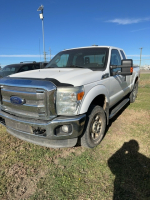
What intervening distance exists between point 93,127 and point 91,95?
26.8 inches

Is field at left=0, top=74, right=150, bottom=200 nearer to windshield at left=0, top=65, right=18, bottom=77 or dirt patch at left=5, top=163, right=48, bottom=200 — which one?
dirt patch at left=5, top=163, right=48, bottom=200

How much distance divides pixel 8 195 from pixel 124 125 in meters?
3.18

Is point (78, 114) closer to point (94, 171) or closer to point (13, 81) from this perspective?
point (94, 171)

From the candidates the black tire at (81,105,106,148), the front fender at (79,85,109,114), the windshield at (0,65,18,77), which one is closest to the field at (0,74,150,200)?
the black tire at (81,105,106,148)

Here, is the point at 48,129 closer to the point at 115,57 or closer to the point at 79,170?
the point at 79,170

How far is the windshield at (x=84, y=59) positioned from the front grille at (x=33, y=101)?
1.61 m

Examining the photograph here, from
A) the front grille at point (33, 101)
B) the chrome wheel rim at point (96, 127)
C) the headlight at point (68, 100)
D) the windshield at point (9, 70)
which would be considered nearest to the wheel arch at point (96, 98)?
the headlight at point (68, 100)

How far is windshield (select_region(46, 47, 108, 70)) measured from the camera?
3.68 m

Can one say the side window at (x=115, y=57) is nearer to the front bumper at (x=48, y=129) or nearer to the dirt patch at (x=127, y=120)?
the dirt patch at (x=127, y=120)

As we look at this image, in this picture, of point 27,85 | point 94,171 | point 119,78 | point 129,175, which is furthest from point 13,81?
point 119,78

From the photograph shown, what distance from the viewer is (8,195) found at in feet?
6.78

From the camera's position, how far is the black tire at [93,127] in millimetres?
2818

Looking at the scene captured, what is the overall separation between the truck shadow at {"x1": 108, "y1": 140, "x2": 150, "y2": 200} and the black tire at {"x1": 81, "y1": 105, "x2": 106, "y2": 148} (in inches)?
17.8

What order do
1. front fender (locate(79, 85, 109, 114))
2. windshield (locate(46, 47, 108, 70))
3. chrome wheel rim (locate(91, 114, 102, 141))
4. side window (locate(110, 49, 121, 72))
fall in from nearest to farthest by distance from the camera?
front fender (locate(79, 85, 109, 114))
chrome wheel rim (locate(91, 114, 102, 141))
windshield (locate(46, 47, 108, 70))
side window (locate(110, 49, 121, 72))
